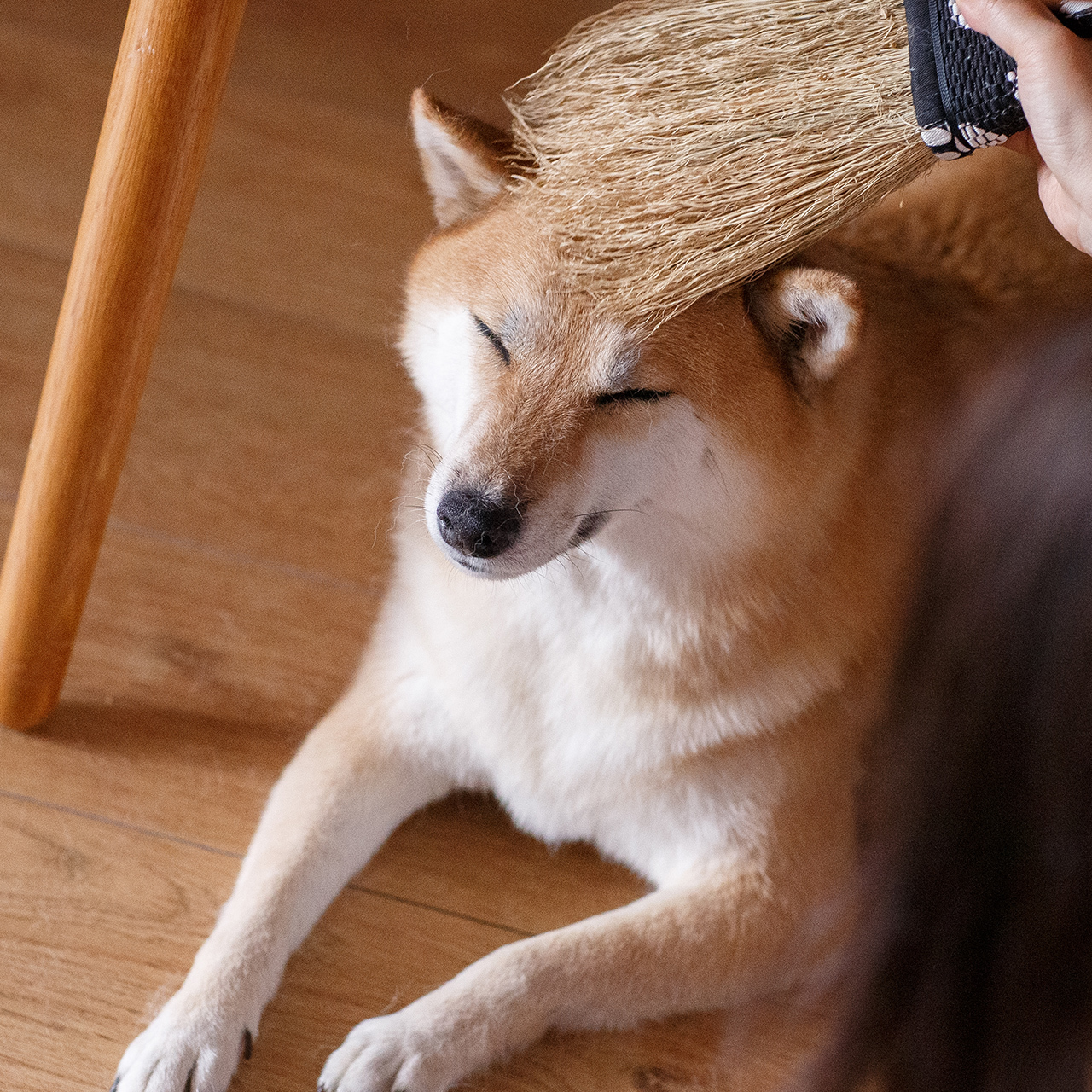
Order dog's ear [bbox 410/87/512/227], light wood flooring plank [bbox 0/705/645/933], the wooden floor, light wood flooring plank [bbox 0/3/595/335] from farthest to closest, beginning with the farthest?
light wood flooring plank [bbox 0/3/595/335] → light wood flooring plank [bbox 0/705/645/933] → the wooden floor → dog's ear [bbox 410/87/512/227]

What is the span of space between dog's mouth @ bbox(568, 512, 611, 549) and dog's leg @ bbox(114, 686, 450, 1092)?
13.7 inches

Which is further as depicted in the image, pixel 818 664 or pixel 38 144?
pixel 38 144

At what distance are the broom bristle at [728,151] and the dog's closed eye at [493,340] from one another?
8 centimetres

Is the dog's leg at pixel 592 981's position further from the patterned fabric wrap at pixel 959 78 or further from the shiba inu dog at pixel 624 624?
the patterned fabric wrap at pixel 959 78

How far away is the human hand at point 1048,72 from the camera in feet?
2.54

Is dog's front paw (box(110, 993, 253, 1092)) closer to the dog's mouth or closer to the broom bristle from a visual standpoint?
the dog's mouth

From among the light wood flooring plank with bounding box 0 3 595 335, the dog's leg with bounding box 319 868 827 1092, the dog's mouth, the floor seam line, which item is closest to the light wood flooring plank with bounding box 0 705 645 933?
the floor seam line

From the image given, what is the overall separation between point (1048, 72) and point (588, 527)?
1.54ft

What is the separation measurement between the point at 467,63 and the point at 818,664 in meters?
1.40

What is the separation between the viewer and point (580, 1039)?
1.10 metres

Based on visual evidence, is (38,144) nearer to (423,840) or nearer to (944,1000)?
(423,840)

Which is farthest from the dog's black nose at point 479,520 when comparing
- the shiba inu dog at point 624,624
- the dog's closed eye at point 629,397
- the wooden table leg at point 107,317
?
the wooden table leg at point 107,317

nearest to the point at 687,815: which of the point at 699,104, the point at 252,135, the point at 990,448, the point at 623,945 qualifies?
the point at 623,945

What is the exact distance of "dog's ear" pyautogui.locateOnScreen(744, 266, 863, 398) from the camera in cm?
87
